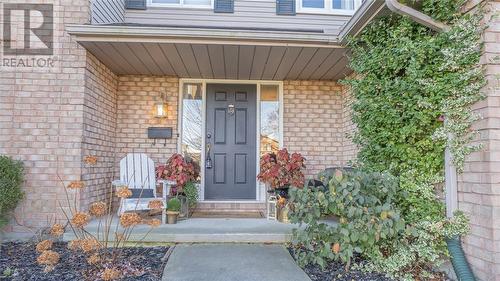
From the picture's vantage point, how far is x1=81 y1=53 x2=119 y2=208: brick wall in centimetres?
394

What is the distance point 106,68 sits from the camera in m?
4.53

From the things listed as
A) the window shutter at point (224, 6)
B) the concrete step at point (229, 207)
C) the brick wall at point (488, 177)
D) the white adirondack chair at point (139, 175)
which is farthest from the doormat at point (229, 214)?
the window shutter at point (224, 6)

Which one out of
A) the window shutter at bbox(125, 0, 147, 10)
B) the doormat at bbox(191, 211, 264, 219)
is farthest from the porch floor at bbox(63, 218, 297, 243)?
the window shutter at bbox(125, 0, 147, 10)

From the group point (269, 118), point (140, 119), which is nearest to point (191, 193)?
point (140, 119)

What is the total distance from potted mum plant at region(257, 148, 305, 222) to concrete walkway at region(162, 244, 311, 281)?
0.95 meters

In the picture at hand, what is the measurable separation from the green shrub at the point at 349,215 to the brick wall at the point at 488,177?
537 mm

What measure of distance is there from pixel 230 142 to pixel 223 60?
1.41 meters

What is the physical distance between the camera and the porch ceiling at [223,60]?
12.5 ft

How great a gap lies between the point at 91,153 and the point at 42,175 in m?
0.57

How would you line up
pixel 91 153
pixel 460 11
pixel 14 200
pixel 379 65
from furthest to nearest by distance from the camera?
pixel 91 153 → pixel 14 200 → pixel 379 65 → pixel 460 11

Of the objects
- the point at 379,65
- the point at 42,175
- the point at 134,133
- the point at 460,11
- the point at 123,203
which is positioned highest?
the point at 460,11

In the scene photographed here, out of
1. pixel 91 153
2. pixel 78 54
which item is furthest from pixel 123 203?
pixel 78 54

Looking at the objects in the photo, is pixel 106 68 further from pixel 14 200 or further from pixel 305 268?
pixel 305 268

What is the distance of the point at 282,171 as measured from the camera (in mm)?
4391
